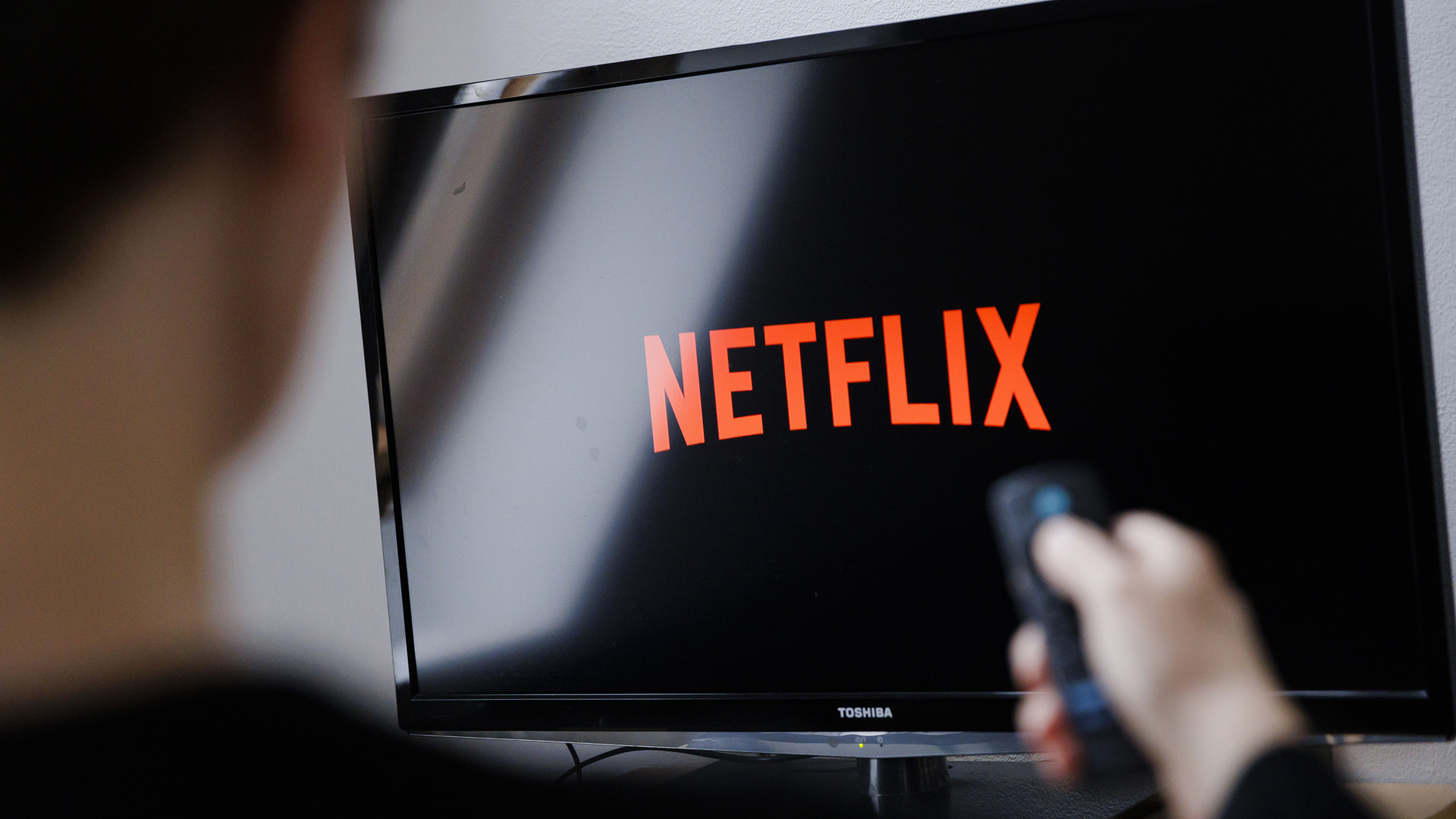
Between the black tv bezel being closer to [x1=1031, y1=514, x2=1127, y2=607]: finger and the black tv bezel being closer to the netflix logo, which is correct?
the netflix logo

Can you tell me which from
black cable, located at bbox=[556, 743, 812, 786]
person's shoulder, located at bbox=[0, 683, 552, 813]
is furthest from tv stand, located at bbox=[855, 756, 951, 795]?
person's shoulder, located at bbox=[0, 683, 552, 813]

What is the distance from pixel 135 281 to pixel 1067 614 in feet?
3.14

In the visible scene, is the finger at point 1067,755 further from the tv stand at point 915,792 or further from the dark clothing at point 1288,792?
the tv stand at point 915,792

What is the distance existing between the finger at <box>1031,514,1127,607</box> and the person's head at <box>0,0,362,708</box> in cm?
91

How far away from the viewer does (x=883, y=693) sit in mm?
747

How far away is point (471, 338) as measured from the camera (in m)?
0.83

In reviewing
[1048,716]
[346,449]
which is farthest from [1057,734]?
[346,449]

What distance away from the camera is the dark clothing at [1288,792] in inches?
10.3

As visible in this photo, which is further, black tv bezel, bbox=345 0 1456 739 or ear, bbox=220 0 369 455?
ear, bbox=220 0 369 455

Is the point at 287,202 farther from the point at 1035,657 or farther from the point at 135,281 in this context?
the point at 1035,657

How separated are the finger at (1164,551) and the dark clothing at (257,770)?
544mm

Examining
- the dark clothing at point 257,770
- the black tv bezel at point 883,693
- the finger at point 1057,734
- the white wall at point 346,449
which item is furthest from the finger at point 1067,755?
the white wall at point 346,449

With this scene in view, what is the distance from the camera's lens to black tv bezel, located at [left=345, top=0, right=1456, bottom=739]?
0.65 meters

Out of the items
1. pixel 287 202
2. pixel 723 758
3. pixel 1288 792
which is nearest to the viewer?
pixel 1288 792
